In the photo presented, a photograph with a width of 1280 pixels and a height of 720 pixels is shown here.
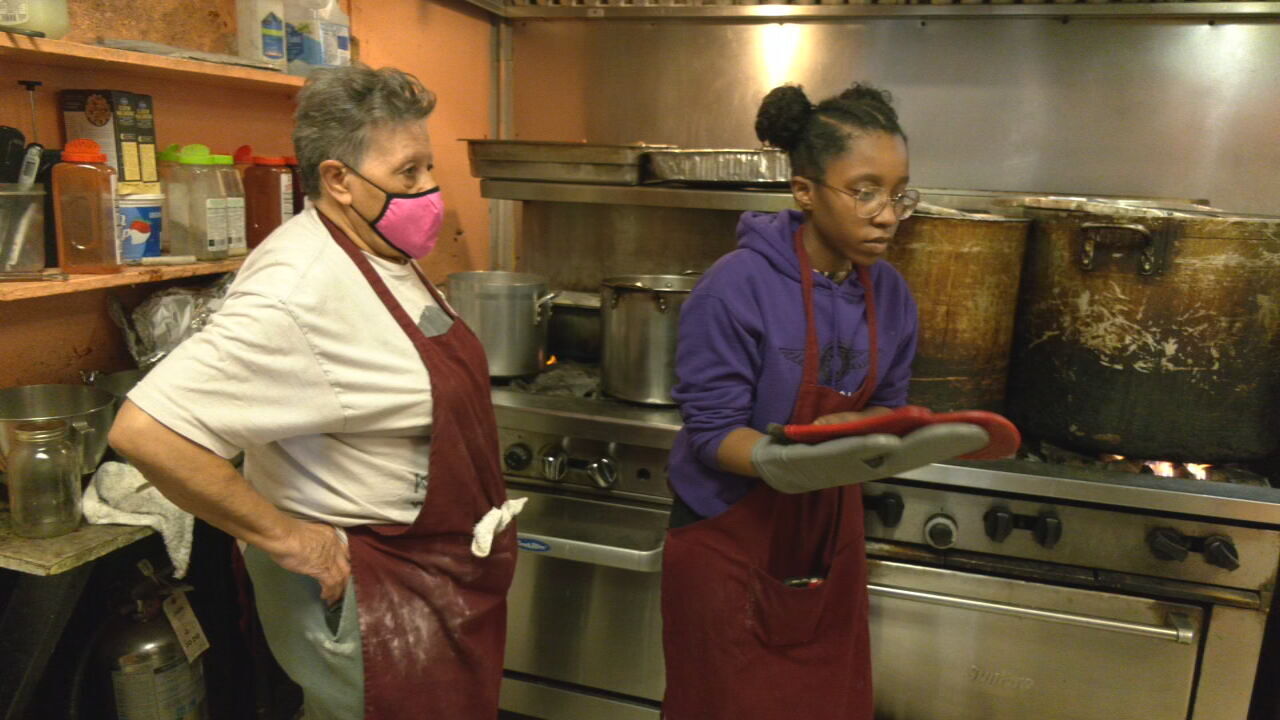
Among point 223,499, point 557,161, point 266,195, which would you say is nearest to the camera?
point 223,499

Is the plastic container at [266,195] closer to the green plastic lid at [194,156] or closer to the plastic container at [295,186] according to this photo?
the plastic container at [295,186]

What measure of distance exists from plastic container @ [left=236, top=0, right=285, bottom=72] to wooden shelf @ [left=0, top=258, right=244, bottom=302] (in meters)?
0.41

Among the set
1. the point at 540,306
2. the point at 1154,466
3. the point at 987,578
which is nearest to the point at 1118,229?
the point at 1154,466

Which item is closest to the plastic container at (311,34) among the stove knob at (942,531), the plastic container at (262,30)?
the plastic container at (262,30)

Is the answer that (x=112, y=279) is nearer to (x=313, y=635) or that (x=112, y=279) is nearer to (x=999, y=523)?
(x=313, y=635)

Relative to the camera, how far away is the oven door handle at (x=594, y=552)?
1658mm

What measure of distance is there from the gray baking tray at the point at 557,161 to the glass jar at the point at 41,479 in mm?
1193

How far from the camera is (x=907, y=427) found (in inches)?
43.2

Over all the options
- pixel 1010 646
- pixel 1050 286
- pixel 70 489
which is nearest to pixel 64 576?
pixel 70 489

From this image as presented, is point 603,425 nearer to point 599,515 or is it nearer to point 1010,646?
point 599,515

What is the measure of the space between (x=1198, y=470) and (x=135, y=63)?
2.02 meters

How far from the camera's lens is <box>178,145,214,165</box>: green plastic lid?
1.55m

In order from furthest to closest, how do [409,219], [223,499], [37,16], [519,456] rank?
1. [519,456]
2. [37,16]
3. [409,219]
4. [223,499]

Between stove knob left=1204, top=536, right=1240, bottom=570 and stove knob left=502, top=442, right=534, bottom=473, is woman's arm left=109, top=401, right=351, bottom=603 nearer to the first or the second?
stove knob left=502, top=442, right=534, bottom=473
